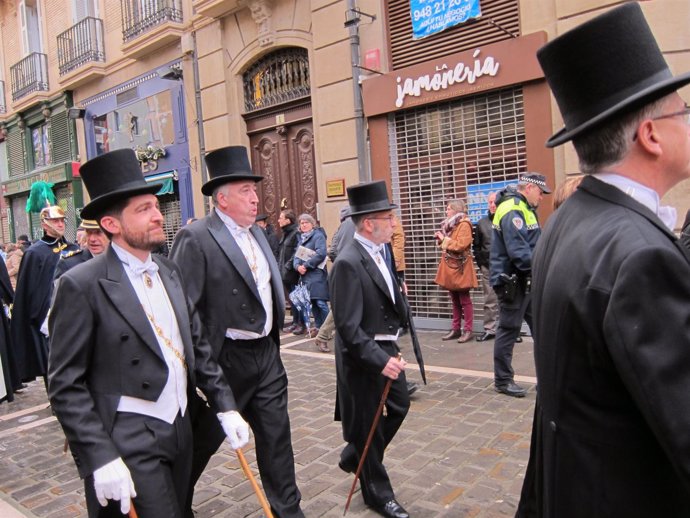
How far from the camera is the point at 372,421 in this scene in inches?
149

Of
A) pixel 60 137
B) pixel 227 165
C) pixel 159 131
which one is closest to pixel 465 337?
pixel 227 165

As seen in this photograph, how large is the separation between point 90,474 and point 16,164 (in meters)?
23.7

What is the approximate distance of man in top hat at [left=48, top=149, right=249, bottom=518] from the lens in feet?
7.87

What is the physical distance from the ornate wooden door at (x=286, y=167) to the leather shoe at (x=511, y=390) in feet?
20.7

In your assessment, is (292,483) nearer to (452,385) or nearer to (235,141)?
(452,385)

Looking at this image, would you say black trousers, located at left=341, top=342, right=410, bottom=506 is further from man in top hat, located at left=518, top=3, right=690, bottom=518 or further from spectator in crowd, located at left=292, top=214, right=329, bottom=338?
spectator in crowd, located at left=292, top=214, right=329, bottom=338

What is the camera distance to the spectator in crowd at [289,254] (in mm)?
9539

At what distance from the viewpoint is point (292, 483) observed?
11.4 feet

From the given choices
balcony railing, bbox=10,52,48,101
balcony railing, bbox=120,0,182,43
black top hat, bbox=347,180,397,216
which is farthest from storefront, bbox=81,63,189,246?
black top hat, bbox=347,180,397,216

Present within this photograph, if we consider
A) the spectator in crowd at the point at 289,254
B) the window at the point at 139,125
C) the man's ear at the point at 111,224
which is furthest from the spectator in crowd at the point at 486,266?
the window at the point at 139,125

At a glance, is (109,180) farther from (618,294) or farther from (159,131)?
(159,131)

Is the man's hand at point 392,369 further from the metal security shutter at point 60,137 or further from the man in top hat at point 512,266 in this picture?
the metal security shutter at point 60,137

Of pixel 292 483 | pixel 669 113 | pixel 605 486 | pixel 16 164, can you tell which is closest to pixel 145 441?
pixel 292 483

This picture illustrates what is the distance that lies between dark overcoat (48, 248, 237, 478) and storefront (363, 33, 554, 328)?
256 inches
